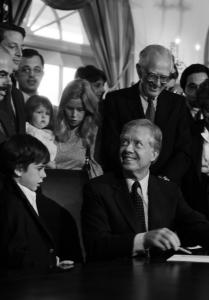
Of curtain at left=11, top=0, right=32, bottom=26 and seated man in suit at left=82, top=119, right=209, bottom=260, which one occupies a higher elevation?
curtain at left=11, top=0, right=32, bottom=26

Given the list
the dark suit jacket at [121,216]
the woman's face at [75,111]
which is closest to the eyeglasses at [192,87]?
the woman's face at [75,111]

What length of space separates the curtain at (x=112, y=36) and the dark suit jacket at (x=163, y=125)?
594cm

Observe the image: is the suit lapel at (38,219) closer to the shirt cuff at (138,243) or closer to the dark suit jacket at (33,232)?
the dark suit jacket at (33,232)

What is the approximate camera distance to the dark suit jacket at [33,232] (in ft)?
8.21

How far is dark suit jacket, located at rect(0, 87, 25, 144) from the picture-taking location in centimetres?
317

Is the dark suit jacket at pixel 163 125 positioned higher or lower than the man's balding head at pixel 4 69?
lower

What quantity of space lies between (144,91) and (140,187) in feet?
2.93

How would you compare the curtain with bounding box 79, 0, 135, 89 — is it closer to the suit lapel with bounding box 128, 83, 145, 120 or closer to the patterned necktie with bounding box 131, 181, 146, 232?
the suit lapel with bounding box 128, 83, 145, 120

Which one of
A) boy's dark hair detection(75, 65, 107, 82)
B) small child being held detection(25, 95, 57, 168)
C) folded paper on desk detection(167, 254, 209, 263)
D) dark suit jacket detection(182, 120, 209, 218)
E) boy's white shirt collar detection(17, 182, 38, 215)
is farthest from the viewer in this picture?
boy's dark hair detection(75, 65, 107, 82)

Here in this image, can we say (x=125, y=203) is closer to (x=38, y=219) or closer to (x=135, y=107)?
(x=38, y=219)

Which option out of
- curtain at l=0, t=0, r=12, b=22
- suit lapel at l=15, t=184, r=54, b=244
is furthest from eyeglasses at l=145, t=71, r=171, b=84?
curtain at l=0, t=0, r=12, b=22

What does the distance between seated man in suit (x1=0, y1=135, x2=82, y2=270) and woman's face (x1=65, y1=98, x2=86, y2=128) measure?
3.80 ft

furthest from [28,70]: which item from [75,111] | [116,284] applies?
[116,284]

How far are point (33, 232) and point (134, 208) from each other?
55cm
